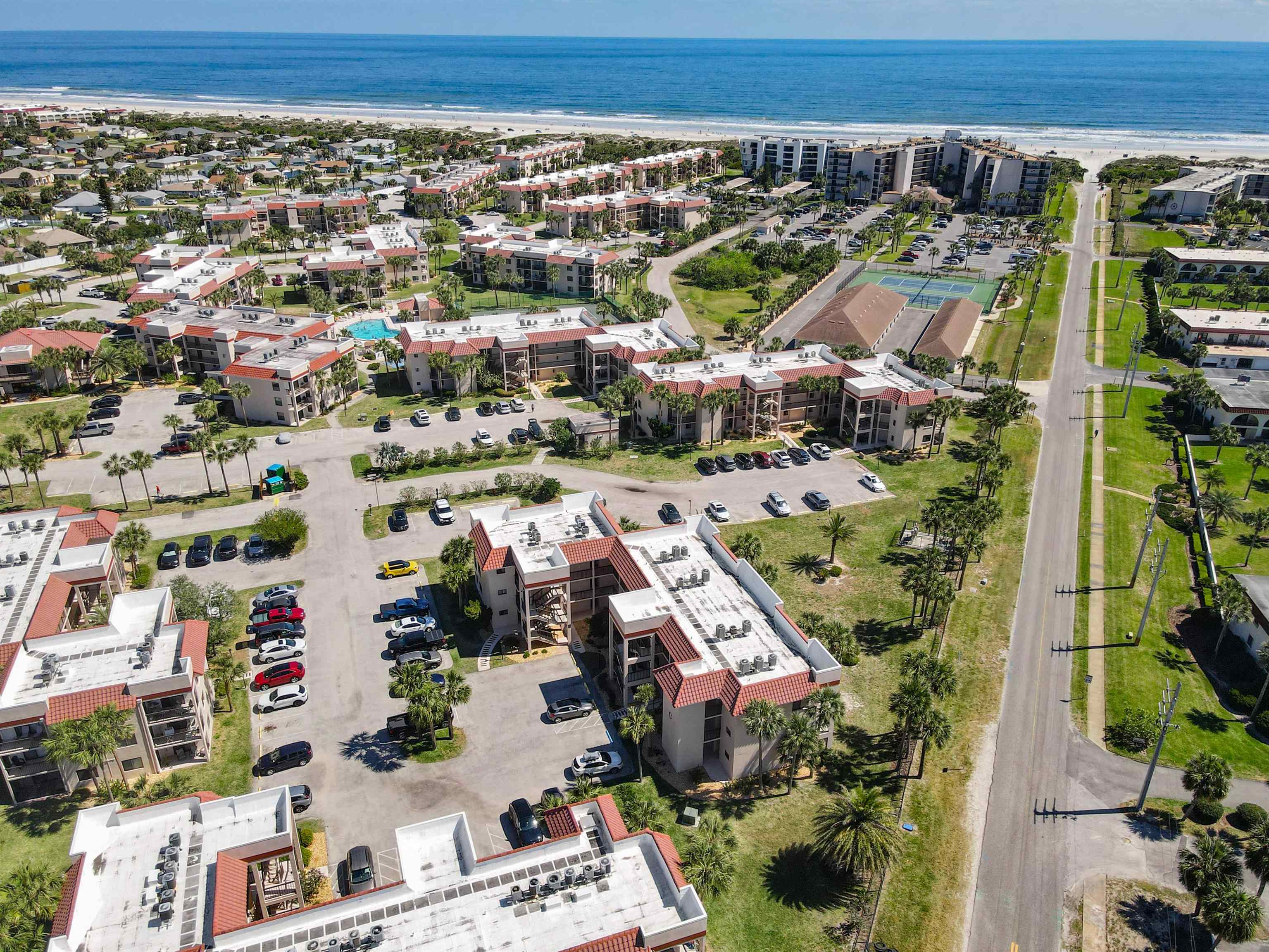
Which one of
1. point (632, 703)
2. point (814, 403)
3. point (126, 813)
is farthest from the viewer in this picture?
point (814, 403)

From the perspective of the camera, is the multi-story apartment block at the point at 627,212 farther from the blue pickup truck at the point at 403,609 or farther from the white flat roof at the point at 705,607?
the white flat roof at the point at 705,607

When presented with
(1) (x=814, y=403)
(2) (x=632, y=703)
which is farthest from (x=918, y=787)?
(1) (x=814, y=403)

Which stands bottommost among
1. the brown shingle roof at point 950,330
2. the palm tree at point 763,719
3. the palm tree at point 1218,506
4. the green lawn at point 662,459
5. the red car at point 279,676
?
the red car at point 279,676

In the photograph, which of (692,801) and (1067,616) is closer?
(692,801)

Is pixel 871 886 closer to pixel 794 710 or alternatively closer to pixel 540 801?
pixel 794 710

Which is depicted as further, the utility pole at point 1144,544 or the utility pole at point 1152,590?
the utility pole at point 1144,544

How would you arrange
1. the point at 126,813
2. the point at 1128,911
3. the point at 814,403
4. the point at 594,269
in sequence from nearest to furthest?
the point at 126,813, the point at 1128,911, the point at 814,403, the point at 594,269

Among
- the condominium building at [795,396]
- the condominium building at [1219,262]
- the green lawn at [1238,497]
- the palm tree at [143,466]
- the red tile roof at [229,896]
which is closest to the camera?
the red tile roof at [229,896]

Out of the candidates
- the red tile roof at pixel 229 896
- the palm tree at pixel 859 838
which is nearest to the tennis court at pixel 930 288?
the palm tree at pixel 859 838
